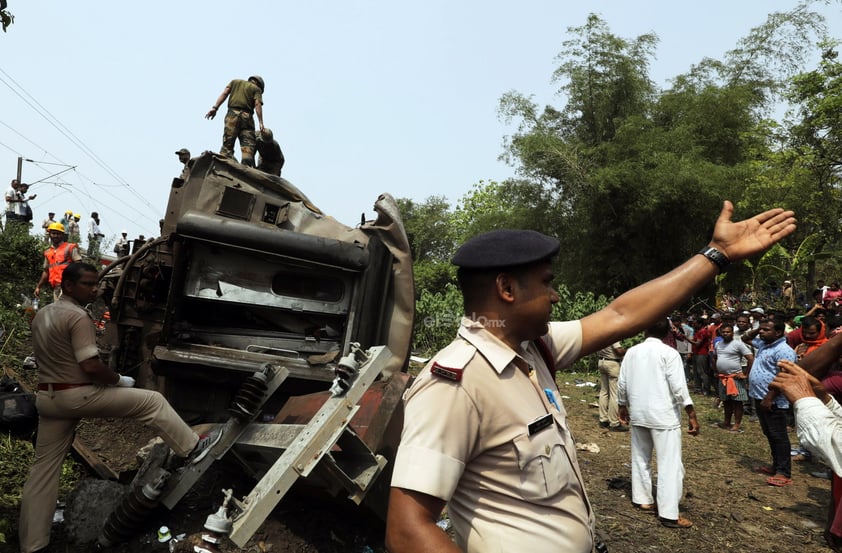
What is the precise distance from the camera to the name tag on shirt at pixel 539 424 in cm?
157

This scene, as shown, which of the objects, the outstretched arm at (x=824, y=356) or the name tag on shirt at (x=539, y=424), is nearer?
the name tag on shirt at (x=539, y=424)

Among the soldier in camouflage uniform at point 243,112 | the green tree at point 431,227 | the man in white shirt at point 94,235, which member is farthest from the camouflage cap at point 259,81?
the green tree at point 431,227

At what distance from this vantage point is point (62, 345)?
3.75m

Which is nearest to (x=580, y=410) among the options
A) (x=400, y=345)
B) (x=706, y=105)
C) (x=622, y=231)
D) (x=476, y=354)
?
(x=400, y=345)

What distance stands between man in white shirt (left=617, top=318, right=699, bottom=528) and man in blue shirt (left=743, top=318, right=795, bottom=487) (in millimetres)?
1555

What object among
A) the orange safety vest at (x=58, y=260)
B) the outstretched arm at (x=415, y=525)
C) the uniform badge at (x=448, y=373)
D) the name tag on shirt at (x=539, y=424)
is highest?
the uniform badge at (x=448, y=373)

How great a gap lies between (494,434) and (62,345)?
3283 millimetres

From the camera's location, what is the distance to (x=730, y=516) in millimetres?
5680

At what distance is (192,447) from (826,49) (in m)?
18.8

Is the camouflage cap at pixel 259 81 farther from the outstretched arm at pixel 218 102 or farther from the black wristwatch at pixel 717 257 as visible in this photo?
the black wristwatch at pixel 717 257

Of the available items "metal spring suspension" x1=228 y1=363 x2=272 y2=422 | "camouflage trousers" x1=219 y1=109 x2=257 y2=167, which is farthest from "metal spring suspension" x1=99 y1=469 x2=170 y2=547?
"camouflage trousers" x1=219 y1=109 x2=257 y2=167

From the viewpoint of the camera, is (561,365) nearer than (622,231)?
Yes

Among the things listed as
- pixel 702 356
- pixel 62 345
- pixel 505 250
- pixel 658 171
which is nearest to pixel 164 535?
pixel 62 345

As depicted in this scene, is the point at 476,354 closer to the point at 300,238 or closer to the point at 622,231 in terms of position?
the point at 300,238
